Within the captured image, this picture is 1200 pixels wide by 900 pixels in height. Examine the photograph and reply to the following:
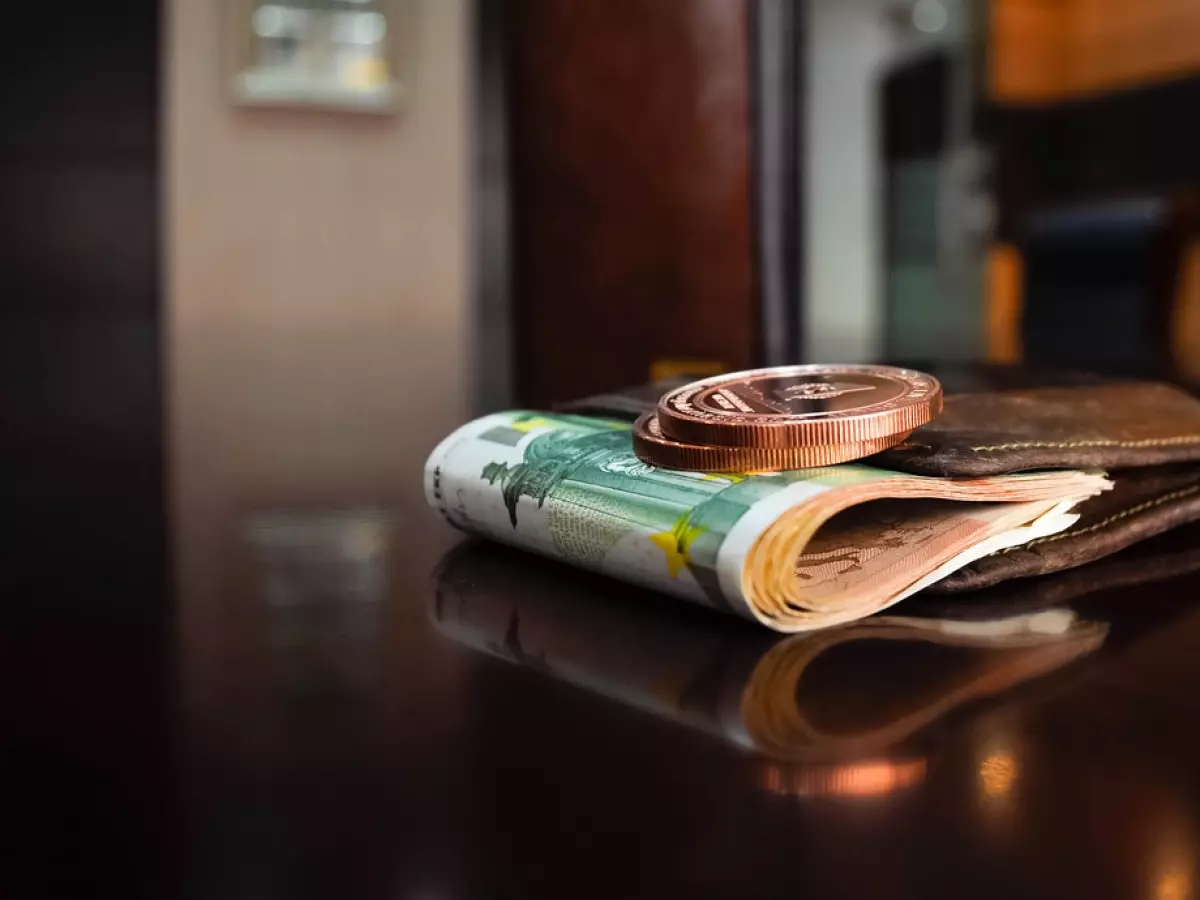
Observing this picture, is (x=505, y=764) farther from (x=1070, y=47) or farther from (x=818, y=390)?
(x=1070, y=47)

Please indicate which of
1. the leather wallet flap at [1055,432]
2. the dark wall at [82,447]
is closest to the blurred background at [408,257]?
the dark wall at [82,447]

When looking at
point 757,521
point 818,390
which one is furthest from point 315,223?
point 757,521

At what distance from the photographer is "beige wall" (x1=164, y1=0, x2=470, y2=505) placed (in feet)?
9.67

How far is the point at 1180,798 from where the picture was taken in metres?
0.33

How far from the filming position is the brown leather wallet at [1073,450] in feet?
1.83

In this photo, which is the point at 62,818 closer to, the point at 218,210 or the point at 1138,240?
the point at 218,210

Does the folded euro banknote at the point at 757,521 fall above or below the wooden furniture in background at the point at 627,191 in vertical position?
below

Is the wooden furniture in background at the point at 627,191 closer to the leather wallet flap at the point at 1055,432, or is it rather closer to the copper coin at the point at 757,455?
the leather wallet flap at the point at 1055,432

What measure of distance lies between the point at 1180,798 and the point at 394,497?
57cm

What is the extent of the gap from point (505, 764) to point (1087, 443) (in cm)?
39

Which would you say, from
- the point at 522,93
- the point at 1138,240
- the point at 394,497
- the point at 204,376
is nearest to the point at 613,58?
the point at 522,93

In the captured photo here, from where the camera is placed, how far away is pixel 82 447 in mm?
1021

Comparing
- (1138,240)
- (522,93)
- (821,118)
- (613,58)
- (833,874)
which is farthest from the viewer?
(821,118)

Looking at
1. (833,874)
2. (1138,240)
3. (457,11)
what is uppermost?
(457,11)
